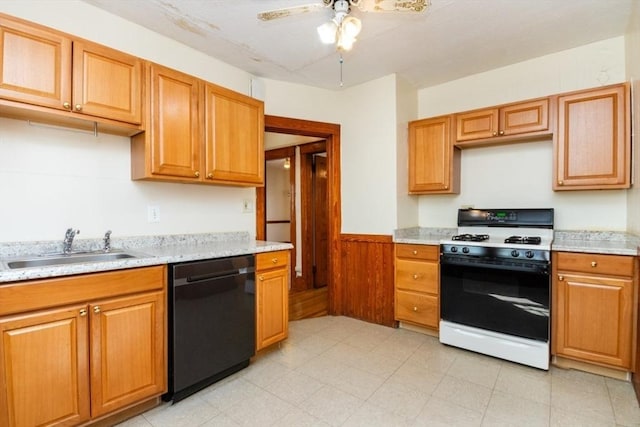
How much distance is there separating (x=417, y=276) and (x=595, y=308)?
1.24m

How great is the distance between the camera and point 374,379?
6.82ft

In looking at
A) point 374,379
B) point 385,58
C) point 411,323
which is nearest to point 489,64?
point 385,58

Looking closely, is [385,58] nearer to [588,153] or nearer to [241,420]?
[588,153]

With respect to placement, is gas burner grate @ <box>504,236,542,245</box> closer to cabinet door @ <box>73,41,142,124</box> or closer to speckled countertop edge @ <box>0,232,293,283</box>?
speckled countertop edge @ <box>0,232,293,283</box>

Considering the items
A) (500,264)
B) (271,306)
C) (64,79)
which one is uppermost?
(64,79)

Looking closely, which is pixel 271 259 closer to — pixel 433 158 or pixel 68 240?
pixel 68 240

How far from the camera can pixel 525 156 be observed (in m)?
2.78

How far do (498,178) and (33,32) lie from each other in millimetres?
3551

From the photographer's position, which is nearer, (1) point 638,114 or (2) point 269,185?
(1) point 638,114

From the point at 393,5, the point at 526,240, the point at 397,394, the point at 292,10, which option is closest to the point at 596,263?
the point at 526,240

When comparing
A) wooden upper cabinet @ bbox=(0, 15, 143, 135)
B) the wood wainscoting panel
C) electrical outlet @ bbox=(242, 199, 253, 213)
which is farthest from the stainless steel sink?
the wood wainscoting panel

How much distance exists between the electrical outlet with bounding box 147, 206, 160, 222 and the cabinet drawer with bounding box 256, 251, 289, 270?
0.82 metres

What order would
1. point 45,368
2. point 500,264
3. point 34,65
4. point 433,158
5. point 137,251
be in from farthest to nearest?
point 433,158, point 500,264, point 137,251, point 34,65, point 45,368

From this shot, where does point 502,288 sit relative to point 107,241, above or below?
below
